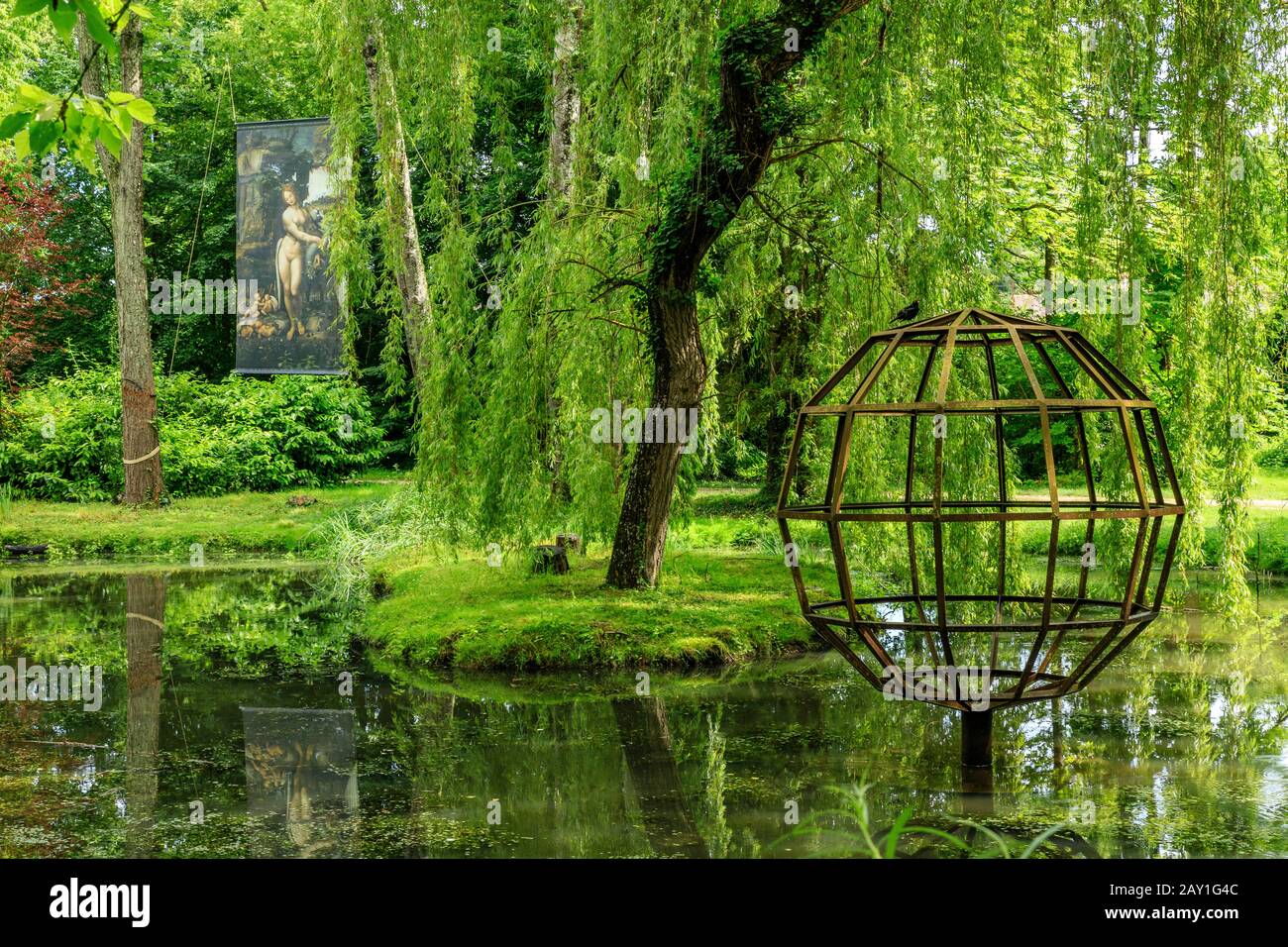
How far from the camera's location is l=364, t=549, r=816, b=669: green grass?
7.39m

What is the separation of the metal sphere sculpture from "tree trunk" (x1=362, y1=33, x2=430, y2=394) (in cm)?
343

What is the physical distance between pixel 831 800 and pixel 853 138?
416 cm

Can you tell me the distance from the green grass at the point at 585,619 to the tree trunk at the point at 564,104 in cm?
308

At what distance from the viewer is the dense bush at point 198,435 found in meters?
16.1

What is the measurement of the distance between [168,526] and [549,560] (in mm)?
6803

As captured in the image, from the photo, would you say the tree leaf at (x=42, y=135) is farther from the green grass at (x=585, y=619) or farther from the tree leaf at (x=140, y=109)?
the green grass at (x=585, y=619)

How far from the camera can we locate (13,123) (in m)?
3.10

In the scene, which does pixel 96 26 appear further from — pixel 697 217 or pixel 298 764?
pixel 697 217

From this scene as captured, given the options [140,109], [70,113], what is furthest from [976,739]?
[70,113]

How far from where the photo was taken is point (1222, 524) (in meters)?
5.65

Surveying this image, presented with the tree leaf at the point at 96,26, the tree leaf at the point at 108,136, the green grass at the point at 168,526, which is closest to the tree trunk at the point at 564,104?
the green grass at the point at 168,526

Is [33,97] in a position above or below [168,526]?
above
